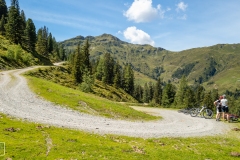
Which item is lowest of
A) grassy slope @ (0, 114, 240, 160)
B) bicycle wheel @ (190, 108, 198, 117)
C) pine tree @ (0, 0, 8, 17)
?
grassy slope @ (0, 114, 240, 160)

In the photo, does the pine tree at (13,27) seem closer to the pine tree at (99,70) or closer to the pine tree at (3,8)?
the pine tree at (99,70)

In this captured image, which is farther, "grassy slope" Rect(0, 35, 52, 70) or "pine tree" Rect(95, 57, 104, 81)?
"pine tree" Rect(95, 57, 104, 81)

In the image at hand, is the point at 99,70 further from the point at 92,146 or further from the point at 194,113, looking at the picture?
the point at 92,146

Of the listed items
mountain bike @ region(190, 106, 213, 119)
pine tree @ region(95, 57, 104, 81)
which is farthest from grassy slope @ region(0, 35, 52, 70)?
mountain bike @ region(190, 106, 213, 119)

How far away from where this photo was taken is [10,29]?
339 ft

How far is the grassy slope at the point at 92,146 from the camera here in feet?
41.5

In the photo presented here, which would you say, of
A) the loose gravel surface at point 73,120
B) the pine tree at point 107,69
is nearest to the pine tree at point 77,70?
the pine tree at point 107,69

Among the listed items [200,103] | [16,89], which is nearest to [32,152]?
[16,89]

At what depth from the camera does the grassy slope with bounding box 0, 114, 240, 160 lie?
12.7m

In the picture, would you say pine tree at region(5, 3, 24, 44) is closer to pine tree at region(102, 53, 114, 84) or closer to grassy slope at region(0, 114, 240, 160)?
pine tree at region(102, 53, 114, 84)

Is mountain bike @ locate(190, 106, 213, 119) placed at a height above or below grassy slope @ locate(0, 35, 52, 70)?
below

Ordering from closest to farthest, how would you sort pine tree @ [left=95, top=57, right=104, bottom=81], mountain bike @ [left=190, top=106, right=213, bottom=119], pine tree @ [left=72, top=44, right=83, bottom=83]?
mountain bike @ [left=190, top=106, right=213, bottom=119]
pine tree @ [left=72, top=44, right=83, bottom=83]
pine tree @ [left=95, top=57, right=104, bottom=81]

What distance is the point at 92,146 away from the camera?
14.6m

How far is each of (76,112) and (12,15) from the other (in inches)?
3935
